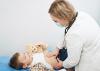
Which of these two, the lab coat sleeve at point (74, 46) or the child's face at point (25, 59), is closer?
the lab coat sleeve at point (74, 46)

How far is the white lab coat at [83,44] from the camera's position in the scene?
163cm

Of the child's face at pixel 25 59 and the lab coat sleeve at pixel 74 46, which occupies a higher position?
the lab coat sleeve at pixel 74 46

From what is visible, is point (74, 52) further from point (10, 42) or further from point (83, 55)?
point (10, 42)

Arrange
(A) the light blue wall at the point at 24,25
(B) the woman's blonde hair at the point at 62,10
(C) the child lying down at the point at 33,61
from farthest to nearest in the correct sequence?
(A) the light blue wall at the point at 24,25 → (C) the child lying down at the point at 33,61 → (B) the woman's blonde hair at the point at 62,10

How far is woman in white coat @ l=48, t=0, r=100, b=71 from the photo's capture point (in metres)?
1.63

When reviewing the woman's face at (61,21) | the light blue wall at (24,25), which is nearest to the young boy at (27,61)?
the light blue wall at (24,25)

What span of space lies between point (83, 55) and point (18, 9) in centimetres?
114

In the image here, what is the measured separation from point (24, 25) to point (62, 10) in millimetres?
1091

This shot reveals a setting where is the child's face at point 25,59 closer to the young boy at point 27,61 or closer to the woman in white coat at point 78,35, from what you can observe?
the young boy at point 27,61

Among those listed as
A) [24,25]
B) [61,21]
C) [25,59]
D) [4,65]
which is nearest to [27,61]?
[25,59]

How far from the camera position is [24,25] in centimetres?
262

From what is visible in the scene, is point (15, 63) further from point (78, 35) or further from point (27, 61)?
point (78, 35)

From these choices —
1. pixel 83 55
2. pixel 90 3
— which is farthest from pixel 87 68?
pixel 90 3

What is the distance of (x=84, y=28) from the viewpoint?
165 centimetres
